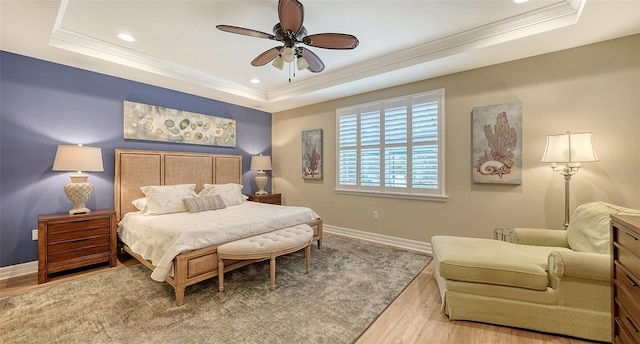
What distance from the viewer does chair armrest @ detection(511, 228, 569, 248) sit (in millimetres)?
2398

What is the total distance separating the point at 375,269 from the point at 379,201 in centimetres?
138

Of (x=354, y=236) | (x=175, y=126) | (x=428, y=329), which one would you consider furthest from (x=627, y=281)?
(x=175, y=126)

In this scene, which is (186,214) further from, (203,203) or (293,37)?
(293,37)

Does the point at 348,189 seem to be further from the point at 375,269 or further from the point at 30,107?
the point at 30,107

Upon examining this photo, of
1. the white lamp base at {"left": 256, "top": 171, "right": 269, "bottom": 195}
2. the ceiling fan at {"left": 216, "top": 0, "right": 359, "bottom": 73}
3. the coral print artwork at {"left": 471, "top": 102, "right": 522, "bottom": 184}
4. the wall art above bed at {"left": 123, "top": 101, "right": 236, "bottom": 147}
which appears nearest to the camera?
the ceiling fan at {"left": 216, "top": 0, "right": 359, "bottom": 73}

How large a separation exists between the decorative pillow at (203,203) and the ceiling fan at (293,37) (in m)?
2.07

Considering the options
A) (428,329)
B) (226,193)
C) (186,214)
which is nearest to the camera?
(428,329)

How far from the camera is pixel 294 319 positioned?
2064 millimetres

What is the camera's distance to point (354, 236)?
14.7 feet

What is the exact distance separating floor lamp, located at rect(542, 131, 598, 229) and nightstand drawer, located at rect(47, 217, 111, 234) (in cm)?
504

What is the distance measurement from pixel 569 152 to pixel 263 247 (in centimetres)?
315

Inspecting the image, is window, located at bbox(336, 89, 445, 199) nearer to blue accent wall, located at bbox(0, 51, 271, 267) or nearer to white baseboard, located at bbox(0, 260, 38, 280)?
blue accent wall, located at bbox(0, 51, 271, 267)

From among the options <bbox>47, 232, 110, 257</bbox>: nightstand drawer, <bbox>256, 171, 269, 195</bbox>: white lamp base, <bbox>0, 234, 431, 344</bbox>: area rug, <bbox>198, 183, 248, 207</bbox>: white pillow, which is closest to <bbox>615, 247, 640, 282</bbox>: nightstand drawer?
<bbox>0, 234, 431, 344</bbox>: area rug

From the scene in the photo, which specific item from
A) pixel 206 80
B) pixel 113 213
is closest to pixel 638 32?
pixel 206 80
